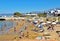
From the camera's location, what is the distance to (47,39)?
18.2m

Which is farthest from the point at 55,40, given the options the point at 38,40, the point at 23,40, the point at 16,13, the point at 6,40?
the point at 16,13

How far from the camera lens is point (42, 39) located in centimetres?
1806

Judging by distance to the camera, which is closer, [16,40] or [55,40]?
[55,40]

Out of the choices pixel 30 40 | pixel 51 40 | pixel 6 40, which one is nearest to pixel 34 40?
pixel 30 40

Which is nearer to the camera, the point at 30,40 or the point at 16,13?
the point at 30,40

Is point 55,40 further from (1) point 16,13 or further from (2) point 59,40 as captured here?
(1) point 16,13

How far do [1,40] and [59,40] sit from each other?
6.01 m

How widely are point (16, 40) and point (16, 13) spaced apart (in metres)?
83.6

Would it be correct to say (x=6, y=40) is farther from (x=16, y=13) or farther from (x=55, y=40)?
(x=16, y=13)

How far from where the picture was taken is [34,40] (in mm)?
18000

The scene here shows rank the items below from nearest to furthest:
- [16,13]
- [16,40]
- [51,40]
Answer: [51,40] → [16,40] → [16,13]

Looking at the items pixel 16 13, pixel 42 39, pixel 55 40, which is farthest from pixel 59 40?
pixel 16 13

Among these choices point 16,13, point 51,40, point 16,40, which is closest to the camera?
point 51,40

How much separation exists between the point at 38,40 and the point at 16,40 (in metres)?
2.31
